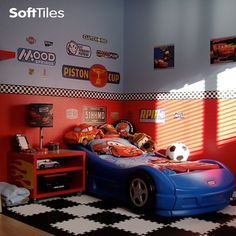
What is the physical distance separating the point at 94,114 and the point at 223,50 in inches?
88.0

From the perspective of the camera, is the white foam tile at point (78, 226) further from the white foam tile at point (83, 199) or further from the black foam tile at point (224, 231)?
the black foam tile at point (224, 231)

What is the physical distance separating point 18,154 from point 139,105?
2.35 metres

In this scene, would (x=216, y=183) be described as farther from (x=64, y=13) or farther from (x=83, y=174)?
(x=64, y=13)

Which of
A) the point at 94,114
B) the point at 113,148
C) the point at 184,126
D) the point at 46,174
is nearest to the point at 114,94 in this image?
the point at 94,114

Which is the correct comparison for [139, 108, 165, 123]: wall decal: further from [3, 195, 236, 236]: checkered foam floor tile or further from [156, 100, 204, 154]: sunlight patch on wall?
[3, 195, 236, 236]: checkered foam floor tile

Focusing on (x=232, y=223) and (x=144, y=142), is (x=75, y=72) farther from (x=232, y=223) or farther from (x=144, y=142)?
(x=232, y=223)

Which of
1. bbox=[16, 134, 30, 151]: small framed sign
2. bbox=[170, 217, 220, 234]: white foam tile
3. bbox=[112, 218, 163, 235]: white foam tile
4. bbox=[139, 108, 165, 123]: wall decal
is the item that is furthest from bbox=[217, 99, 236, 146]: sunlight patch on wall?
bbox=[16, 134, 30, 151]: small framed sign

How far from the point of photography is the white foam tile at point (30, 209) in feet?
12.3

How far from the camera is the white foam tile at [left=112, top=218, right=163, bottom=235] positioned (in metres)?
3.24

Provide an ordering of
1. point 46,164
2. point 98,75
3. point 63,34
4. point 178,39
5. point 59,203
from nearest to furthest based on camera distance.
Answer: point 59,203, point 46,164, point 63,34, point 178,39, point 98,75

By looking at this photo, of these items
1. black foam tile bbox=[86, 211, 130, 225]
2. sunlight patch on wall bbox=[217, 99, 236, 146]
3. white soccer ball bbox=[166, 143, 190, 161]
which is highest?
sunlight patch on wall bbox=[217, 99, 236, 146]

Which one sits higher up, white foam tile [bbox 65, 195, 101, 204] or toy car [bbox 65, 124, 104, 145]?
toy car [bbox 65, 124, 104, 145]

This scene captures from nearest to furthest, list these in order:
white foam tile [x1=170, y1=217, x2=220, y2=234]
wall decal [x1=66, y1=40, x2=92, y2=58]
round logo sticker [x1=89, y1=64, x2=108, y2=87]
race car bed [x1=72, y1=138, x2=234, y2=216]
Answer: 1. white foam tile [x1=170, y1=217, x2=220, y2=234]
2. race car bed [x1=72, y1=138, x2=234, y2=216]
3. wall decal [x1=66, y1=40, x2=92, y2=58]
4. round logo sticker [x1=89, y1=64, x2=108, y2=87]

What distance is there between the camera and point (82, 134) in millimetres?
4992
